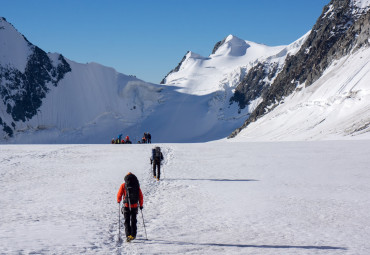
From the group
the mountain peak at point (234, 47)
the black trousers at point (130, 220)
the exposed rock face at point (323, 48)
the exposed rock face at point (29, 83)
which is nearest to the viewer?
the black trousers at point (130, 220)

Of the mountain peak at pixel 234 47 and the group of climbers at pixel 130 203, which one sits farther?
the mountain peak at pixel 234 47

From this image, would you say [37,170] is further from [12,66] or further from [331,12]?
[331,12]

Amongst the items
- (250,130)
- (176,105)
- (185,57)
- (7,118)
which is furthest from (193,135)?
(185,57)

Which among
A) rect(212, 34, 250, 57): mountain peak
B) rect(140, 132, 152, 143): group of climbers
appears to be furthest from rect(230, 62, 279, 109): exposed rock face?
rect(140, 132, 152, 143): group of climbers

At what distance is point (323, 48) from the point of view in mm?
93000

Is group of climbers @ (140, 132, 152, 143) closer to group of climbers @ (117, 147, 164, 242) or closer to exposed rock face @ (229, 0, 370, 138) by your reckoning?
group of climbers @ (117, 147, 164, 242)

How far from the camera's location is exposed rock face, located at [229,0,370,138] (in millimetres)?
82812

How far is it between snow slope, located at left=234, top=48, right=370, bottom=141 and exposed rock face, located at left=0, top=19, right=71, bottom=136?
53.5m

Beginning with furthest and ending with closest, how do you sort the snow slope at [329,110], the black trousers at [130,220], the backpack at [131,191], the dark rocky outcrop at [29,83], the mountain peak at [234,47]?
the mountain peak at [234,47]
the dark rocky outcrop at [29,83]
the snow slope at [329,110]
the backpack at [131,191]
the black trousers at [130,220]

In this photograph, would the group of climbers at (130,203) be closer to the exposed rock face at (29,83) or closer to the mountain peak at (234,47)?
the exposed rock face at (29,83)

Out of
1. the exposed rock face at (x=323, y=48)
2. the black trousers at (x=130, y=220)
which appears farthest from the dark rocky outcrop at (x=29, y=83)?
the black trousers at (x=130, y=220)

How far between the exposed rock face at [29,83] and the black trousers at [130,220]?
89574mm

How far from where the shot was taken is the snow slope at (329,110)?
190ft

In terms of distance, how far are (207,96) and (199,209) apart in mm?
116716
